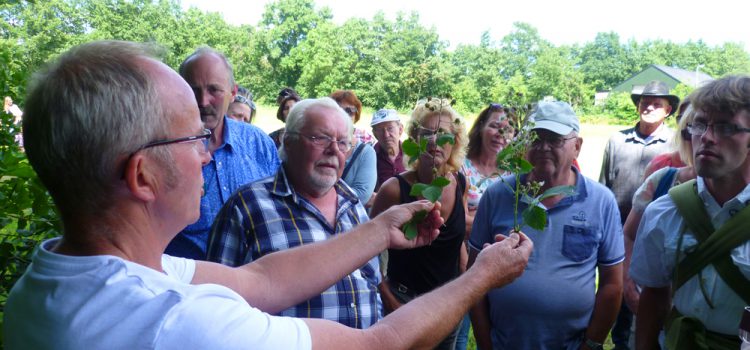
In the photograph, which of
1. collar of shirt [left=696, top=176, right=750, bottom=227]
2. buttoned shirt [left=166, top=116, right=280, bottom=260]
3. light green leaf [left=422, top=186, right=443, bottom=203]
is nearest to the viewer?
light green leaf [left=422, top=186, right=443, bottom=203]

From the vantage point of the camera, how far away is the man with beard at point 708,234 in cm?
234

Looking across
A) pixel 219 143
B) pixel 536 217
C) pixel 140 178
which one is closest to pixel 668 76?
pixel 219 143

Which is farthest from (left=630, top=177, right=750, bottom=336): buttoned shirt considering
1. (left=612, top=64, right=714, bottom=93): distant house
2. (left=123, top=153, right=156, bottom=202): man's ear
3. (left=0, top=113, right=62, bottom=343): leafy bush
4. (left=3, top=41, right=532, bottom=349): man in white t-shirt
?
(left=612, top=64, right=714, bottom=93): distant house

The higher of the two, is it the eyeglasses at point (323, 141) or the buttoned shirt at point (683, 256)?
the eyeglasses at point (323, 141)

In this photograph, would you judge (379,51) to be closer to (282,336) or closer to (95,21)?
(95,21)

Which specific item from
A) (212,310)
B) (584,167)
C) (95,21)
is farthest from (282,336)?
(95,21)

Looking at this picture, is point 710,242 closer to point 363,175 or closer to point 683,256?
→ point 683,256

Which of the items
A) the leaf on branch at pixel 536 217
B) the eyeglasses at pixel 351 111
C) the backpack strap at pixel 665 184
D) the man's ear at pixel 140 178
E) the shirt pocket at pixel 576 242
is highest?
the man's ear at pixel 140 178

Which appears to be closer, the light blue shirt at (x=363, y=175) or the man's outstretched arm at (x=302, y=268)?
the man's outstretched arm at (x=302, y=268)

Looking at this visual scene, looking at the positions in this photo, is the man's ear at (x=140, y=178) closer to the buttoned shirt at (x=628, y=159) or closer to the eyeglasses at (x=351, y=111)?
the buttoned shirt at (x=628, y=159)

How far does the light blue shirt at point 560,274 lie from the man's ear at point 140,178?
2.31 metres

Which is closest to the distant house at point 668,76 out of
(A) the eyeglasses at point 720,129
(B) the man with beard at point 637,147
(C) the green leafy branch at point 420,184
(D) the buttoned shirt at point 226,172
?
(B) the man with beard at point 637,147

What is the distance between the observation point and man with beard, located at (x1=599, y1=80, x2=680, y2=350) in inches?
213

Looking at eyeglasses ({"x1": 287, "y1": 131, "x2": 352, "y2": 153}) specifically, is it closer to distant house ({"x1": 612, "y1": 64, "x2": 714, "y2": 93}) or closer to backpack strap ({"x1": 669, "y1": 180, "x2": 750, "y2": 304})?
backpack strap ({"x1": 669, "y1": 180, "x2": 750, "y2": 304})
